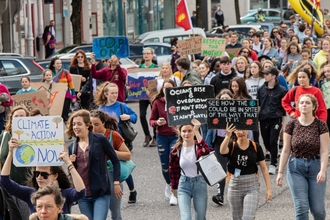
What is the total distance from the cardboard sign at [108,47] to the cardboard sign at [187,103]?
6.67 m

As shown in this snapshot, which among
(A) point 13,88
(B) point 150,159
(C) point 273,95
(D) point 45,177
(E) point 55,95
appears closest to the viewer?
(D) point 45,177

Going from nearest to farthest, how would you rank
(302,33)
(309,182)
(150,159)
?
(309,182) → (150,159) → (302,33)

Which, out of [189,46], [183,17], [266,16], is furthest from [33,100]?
[266,16]

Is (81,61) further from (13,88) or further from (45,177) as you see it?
(45,177)

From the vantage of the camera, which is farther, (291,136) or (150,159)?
(150,159)

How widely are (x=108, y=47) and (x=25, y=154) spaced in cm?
908

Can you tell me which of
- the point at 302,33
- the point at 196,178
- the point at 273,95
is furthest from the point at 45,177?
the point at 302,33

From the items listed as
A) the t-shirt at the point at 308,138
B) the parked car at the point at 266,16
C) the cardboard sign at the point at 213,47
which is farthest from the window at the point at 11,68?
the parked car at the point at 266,16

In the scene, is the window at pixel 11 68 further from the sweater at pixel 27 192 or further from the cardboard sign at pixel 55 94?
the sweater at pixel 27 192

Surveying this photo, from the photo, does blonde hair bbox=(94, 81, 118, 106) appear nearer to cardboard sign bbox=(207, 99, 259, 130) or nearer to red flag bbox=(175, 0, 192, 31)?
cardboard sign bbox=(207, 99, 259, 130)

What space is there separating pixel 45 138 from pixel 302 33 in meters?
21.2

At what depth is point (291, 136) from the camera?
29.6ft

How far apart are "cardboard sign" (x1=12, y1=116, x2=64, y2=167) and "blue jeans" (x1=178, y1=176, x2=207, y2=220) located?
161 centimetres

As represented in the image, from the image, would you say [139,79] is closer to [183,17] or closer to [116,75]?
Answer: [116,75]
